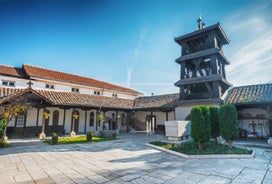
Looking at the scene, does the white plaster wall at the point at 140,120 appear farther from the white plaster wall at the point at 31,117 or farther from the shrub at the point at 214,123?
the shrub at the point at 214,123

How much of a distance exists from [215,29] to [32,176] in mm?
16332

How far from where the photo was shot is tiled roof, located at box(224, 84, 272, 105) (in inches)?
477

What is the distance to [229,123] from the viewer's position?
877 centimetres

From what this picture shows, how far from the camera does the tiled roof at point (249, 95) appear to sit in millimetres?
12117

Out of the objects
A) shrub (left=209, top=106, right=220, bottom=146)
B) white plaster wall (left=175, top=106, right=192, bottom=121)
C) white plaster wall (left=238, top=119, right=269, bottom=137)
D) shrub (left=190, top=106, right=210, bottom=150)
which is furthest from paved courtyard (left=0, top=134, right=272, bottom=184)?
white plaster wall (left=238, top=119, right=269, bottom=137)

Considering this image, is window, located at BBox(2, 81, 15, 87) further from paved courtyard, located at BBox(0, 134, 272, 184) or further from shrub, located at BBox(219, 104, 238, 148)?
shrub, located at BBox(219, 104, 238, 148)

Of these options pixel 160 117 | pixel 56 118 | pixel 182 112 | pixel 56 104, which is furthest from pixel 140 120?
pixel 56 104

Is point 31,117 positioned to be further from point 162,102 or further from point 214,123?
point 214,123

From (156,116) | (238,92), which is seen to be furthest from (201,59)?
(156,116)

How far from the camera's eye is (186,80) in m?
15.2

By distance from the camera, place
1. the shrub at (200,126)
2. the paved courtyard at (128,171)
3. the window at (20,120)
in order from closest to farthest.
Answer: the paved courtyard at (128,171) < the shrub at (200,126) < the window at (20,120)

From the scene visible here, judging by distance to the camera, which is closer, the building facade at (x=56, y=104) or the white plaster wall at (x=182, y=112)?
the building facade at (x=56, y=104)

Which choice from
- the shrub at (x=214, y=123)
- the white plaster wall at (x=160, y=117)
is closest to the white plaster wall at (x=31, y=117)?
the white plaster wall at (x=160, y=117)

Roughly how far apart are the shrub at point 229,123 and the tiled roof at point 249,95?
4.75m
